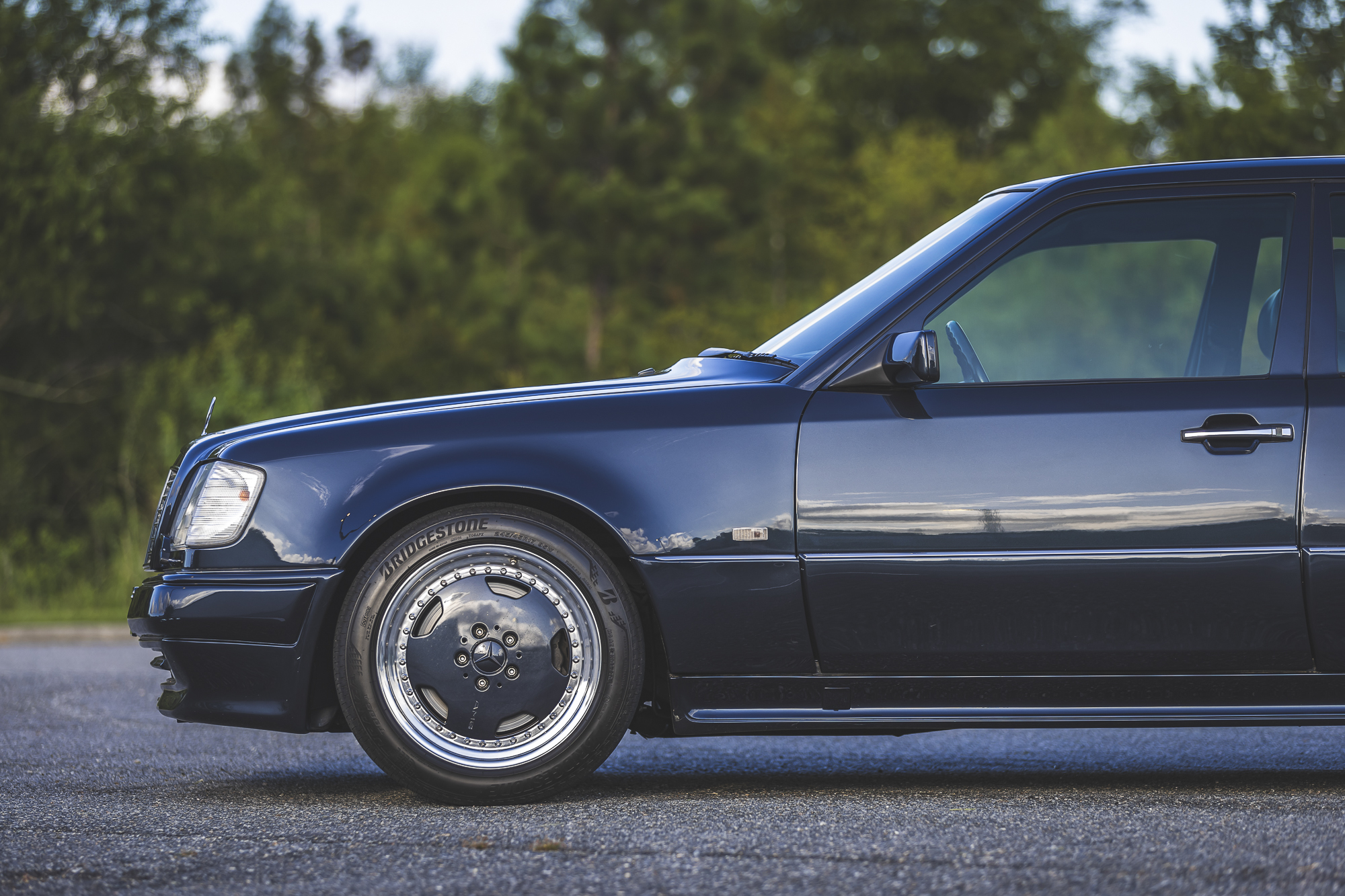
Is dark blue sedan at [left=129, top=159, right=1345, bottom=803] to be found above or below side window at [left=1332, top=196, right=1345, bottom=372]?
below

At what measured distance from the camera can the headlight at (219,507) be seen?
424 centimetres

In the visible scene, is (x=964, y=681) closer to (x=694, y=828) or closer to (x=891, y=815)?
(x=891, y=815)

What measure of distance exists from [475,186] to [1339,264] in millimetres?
32724

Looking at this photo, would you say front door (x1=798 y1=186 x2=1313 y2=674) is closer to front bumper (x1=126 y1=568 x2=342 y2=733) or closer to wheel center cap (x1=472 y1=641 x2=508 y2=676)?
wheel center cap (x1=472 y1=641 x2=508 y2=676)

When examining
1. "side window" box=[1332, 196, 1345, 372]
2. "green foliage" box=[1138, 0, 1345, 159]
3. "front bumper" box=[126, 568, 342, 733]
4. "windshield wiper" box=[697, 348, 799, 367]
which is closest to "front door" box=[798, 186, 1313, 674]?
"side window" box=[1332, 196, 1345, 372]

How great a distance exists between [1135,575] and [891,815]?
936mm

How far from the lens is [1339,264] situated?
14.2 ft

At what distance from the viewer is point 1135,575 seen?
4043 millimetres

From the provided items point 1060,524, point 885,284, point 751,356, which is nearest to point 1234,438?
point 1060,524

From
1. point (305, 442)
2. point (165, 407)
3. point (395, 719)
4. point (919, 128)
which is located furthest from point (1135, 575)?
point (919, 128)

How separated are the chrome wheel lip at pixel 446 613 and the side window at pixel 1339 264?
89.4 inches

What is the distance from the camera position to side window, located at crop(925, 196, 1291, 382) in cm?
436

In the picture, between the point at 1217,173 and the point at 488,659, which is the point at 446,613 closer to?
the point at 488,659

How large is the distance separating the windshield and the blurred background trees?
10558 millimetres
